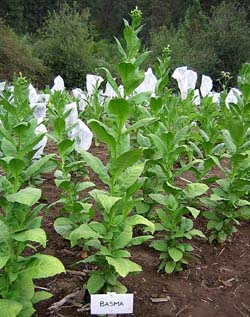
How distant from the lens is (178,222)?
3.32 metres

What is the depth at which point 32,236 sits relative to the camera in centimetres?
215

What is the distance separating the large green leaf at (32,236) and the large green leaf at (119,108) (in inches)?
29.6

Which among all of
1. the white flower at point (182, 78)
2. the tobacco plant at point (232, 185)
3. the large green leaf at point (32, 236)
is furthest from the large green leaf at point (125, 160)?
the white flower at point (182, 78)

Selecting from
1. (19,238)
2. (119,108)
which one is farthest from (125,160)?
(19,238)

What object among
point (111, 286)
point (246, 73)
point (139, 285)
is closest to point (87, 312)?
point (111, 286)

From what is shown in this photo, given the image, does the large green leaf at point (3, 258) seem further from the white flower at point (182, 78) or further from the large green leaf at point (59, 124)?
the white flower at point (182, 78)

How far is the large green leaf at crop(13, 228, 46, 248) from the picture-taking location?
6.98ft

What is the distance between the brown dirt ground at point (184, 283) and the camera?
2879mm

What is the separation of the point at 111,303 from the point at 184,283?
2.85 ft

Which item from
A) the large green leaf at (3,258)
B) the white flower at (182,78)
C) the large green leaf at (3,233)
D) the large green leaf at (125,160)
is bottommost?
the white flower at (182,78)

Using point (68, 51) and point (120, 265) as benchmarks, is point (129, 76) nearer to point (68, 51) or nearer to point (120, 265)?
point (120, 265)

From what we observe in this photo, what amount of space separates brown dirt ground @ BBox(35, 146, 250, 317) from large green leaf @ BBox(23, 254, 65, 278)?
1.80 ft

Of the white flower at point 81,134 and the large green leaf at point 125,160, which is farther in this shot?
the white flower at point 81,134

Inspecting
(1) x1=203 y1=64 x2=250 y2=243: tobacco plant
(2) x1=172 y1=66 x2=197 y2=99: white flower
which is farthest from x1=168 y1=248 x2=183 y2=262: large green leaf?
(2) x1=172 y1=66 x2=197 y2=99: white flower
